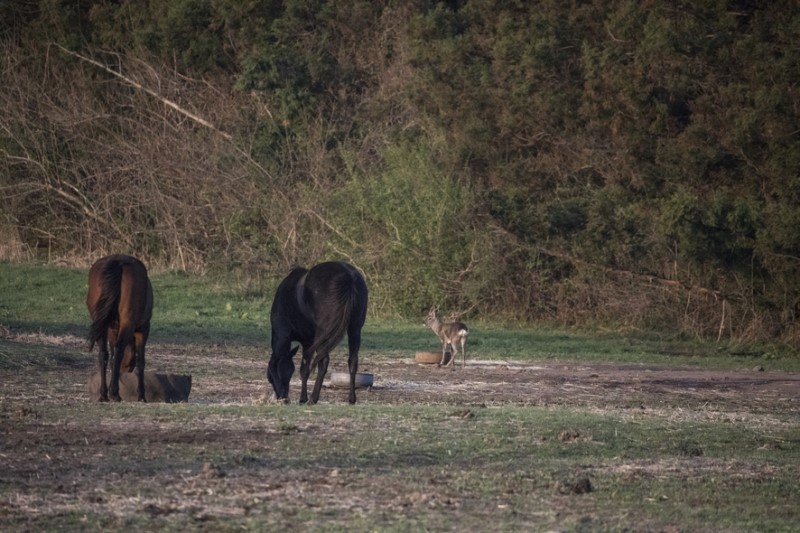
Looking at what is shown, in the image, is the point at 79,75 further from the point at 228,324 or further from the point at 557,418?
the point at 557,418

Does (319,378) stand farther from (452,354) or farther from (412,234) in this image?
(412,234)

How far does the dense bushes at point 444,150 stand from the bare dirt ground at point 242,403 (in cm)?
543

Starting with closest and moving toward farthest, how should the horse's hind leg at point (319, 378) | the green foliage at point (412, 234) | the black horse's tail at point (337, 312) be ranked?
the horse's hind leg at point (319, 378), the black horse's tail at point (337, 312), the green foliage at point (412, 234)

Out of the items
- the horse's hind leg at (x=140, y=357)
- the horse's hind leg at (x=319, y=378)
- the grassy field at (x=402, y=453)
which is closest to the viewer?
the grassy field at (x=402, y=453)

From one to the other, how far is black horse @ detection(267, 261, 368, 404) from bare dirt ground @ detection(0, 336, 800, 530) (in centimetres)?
43

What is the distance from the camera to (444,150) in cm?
2733

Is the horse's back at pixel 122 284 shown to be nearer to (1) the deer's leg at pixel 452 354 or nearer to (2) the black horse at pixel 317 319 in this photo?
(2) the black horse at pixel 317 319

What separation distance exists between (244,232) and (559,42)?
28.8ft

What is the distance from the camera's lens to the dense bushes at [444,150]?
23.5 m

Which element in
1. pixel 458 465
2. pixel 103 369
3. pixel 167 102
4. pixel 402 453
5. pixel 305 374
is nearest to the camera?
pixel 458 465

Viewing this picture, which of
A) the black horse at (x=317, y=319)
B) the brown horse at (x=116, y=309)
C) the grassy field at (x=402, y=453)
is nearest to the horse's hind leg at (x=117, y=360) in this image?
the brown horse at (x=116, y=309)

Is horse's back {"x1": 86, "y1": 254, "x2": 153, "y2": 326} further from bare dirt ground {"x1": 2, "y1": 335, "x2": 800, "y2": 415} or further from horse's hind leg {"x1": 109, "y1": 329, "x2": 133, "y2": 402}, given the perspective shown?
bare dirt ground {"x1": 2, "y1": 335, "x2": 800, "y2": 415}

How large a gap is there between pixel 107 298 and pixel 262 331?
32.5 feet

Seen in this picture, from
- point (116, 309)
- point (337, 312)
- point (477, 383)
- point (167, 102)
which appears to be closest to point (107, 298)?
point (116, 309)
